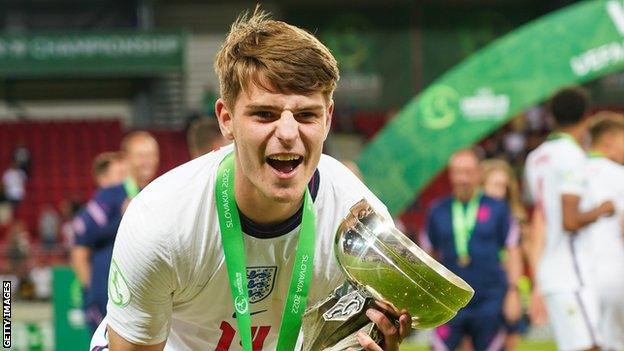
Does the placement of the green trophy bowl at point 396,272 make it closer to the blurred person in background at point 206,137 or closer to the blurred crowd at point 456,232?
the blurred crowd at point 456,232

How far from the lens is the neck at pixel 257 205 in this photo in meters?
3.70

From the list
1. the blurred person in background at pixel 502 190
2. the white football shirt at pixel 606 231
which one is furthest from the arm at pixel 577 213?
the blurred person in background at pixel 502 190

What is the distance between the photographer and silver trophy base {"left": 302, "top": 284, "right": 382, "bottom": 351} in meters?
3.34

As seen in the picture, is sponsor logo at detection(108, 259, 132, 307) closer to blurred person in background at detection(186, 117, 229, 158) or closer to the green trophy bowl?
the green trophy bowl

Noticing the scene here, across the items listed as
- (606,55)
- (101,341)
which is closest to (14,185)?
(606,55)

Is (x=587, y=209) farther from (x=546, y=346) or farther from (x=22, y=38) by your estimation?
(x=22, y=38)

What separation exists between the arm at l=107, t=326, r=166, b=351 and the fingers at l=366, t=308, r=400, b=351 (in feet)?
2.60

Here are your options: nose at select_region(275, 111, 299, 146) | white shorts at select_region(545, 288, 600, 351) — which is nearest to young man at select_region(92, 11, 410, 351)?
nose at select_region(275, 111, 299, 146)

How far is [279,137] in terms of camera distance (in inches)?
132

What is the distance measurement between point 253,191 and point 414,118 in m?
9.37

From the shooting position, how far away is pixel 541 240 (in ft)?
26.8

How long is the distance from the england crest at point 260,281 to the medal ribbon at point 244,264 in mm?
78

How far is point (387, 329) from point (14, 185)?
67.4 feet

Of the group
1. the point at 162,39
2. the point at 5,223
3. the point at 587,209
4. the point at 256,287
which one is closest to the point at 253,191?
the point at 256,287
